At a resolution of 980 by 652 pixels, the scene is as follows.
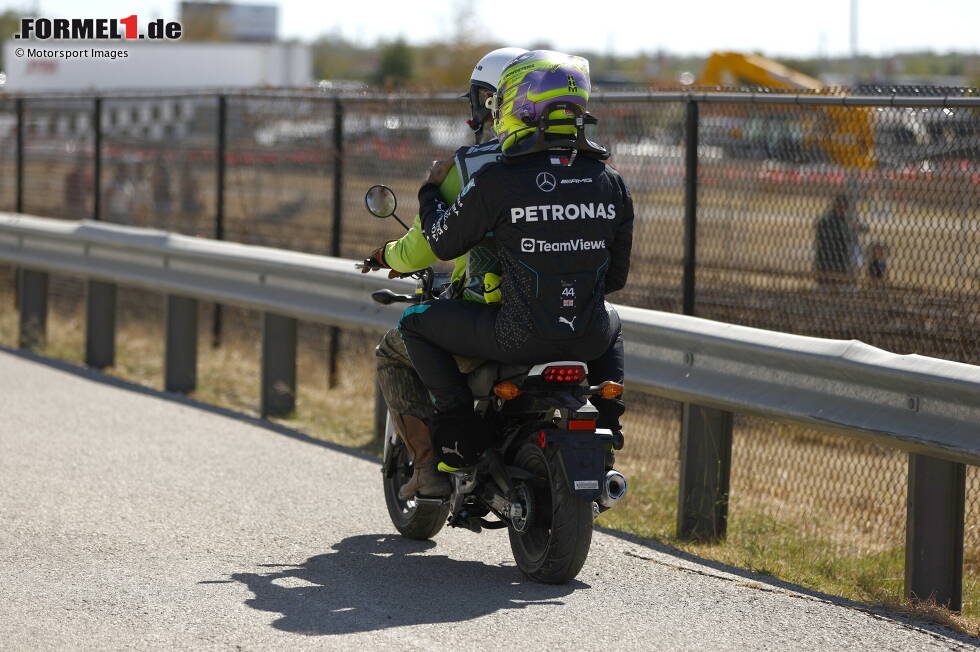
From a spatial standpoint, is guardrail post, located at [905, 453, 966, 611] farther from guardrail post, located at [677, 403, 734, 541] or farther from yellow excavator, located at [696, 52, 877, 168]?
yellow excavator, located at [696, 52, 877, 168]

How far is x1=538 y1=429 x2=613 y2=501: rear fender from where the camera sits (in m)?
5.55

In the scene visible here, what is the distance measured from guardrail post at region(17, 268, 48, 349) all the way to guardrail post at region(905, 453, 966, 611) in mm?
8905

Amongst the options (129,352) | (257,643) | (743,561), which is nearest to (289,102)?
(129,352)

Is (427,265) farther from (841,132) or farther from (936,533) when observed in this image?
(841,132)

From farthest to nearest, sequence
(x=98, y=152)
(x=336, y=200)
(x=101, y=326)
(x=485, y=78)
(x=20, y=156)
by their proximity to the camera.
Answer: (x=20, y=156) → (x=98, y=152) → (x=101, y=326) → (x=336, y=200) → (x=485, y=78)

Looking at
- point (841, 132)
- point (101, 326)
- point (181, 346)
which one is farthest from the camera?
point (101, 326)

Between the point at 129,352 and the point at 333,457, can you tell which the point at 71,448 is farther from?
the point at 129,352

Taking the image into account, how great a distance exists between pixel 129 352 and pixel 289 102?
2.56 metres

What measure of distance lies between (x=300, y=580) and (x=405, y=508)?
3.02 feet

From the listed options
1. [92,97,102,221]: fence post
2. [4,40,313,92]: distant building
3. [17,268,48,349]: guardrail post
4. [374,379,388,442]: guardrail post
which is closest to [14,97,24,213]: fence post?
[92,97,102,221]: fence post

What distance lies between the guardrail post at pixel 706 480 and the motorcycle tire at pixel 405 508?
1.18 m

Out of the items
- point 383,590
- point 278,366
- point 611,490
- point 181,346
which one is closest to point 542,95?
point 611,490

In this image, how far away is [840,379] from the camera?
6.34 m

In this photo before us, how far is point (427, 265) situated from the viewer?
629 centimetres
